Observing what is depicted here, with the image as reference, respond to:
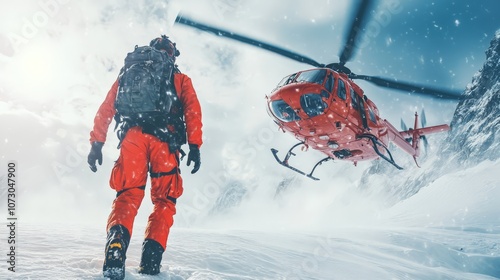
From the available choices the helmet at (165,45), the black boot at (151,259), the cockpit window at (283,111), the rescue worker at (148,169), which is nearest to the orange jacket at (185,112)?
the rescue worker at (148,169)

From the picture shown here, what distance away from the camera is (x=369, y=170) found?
414ft

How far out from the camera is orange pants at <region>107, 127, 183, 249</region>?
2.55 metres

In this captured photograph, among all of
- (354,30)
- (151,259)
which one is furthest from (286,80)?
(151,259)

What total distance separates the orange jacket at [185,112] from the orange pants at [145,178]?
0.30 meters

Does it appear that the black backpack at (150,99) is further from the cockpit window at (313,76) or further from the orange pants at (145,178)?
the cockpit window at (313,76)

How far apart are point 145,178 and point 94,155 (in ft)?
2.23

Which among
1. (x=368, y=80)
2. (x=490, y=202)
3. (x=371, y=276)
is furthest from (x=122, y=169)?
(x=490, y=202)

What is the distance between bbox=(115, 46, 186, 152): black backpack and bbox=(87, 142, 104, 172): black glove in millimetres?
274

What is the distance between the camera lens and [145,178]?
9.07ft

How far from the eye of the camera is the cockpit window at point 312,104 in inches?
224

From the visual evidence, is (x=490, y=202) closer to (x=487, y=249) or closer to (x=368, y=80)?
(x=487, y=249)

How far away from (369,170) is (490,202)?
363 ft

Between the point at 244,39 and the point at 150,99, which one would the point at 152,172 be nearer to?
the point at 150,99

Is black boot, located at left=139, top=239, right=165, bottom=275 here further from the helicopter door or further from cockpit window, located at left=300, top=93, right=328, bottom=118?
the helicopter door
